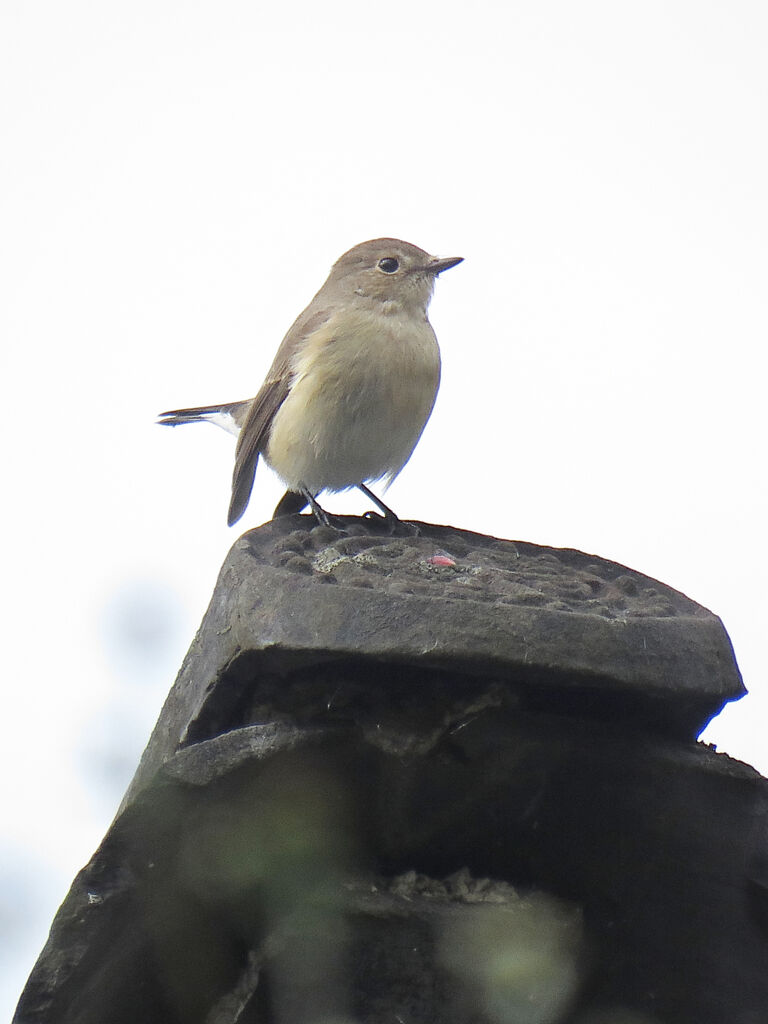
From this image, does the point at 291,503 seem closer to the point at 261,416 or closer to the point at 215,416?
the point at 261,416

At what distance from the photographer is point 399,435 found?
221 inches

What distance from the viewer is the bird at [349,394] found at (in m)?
5.52

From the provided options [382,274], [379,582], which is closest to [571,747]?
[379,582]

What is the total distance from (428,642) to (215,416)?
545 cm

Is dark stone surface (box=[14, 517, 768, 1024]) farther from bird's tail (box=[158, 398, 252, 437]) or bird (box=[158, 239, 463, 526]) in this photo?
bird's tail (box=[158, 398, 252, 437])

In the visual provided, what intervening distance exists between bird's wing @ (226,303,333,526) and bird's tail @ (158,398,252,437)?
44.5 inches

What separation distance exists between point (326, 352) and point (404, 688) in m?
3.50

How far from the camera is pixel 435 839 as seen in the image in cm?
236

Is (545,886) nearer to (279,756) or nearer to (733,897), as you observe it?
(733,897)

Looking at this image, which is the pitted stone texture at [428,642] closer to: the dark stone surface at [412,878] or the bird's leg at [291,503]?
the dark stone surface at [412,878]

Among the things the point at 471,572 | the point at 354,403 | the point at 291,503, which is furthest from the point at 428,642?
the point at 291,503

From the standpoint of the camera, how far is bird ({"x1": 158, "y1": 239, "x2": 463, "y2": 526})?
5.52 metres

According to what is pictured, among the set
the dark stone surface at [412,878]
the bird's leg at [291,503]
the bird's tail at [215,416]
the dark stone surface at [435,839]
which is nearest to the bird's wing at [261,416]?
the bird's leg at [291,503]

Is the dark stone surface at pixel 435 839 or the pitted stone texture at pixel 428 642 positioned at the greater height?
the pitted stone texture at pixel 428 642
